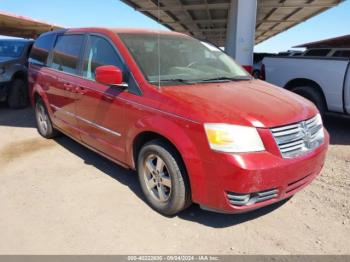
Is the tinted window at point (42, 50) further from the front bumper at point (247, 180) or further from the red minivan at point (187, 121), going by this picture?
the front bumper at point (247, 180)

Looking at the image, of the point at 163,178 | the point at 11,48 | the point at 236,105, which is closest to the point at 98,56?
the point at 163,178

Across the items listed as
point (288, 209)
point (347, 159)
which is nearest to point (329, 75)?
point (347, 159)

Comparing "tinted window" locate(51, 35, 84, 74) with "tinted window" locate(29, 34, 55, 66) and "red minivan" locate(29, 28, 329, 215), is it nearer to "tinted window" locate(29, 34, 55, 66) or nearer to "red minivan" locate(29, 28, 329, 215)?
"red minivan" locate(29, 28, 329, 215)

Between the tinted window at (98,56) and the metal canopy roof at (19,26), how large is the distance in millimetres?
10702

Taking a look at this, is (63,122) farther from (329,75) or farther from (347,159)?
(329,75)

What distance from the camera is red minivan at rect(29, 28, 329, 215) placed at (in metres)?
2.97

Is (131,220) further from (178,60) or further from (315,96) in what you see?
(315,96)

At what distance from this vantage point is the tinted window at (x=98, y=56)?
4.04 meters

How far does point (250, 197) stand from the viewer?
9.95 ft

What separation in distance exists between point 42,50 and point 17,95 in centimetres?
364

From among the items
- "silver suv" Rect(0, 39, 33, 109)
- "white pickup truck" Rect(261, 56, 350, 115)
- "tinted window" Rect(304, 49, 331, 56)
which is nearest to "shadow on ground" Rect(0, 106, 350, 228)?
"silver suv" Rect(0, 39, 33, 109)

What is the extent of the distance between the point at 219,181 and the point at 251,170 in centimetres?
28

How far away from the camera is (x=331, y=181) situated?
440 cm

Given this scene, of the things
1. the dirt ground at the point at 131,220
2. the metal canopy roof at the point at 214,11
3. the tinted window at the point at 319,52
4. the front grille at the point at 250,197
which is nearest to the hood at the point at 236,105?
the front grille at the point at 250,197
